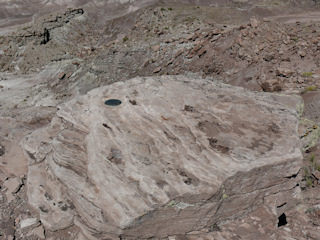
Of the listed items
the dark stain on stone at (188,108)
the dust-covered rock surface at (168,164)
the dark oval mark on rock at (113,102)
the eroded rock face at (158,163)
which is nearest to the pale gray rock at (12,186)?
the dust-covered rock surface at (168,164)

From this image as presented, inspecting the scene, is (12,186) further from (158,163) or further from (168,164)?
(168,164)

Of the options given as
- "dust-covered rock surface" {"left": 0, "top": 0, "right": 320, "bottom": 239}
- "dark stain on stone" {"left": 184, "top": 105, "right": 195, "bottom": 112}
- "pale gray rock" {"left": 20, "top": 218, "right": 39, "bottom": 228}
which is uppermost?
"dark stain on stone" {"left": 184, "top": 105, "right": 195, "bottom": 112}

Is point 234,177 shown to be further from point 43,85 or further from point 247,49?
point 43,85

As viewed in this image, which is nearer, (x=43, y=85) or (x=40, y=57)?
(x=43, y=85)

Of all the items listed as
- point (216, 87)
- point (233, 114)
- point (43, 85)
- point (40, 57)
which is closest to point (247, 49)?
point (216, 87)

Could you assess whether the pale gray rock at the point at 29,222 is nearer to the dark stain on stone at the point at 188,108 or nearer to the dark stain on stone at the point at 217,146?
the dark stain on stone at the point at 217,146

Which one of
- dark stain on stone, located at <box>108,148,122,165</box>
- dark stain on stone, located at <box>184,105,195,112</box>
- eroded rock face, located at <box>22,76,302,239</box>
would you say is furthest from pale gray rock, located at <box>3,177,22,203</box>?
dark stain on stone, located at <box>184,105,195,112</box>

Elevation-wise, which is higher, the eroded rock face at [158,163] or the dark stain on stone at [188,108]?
the dark stain on stone at [188,108]

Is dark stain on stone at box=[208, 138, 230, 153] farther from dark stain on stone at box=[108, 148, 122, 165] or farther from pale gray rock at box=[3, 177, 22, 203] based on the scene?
pale gray rock at box=[3, 177, 22, 203]
